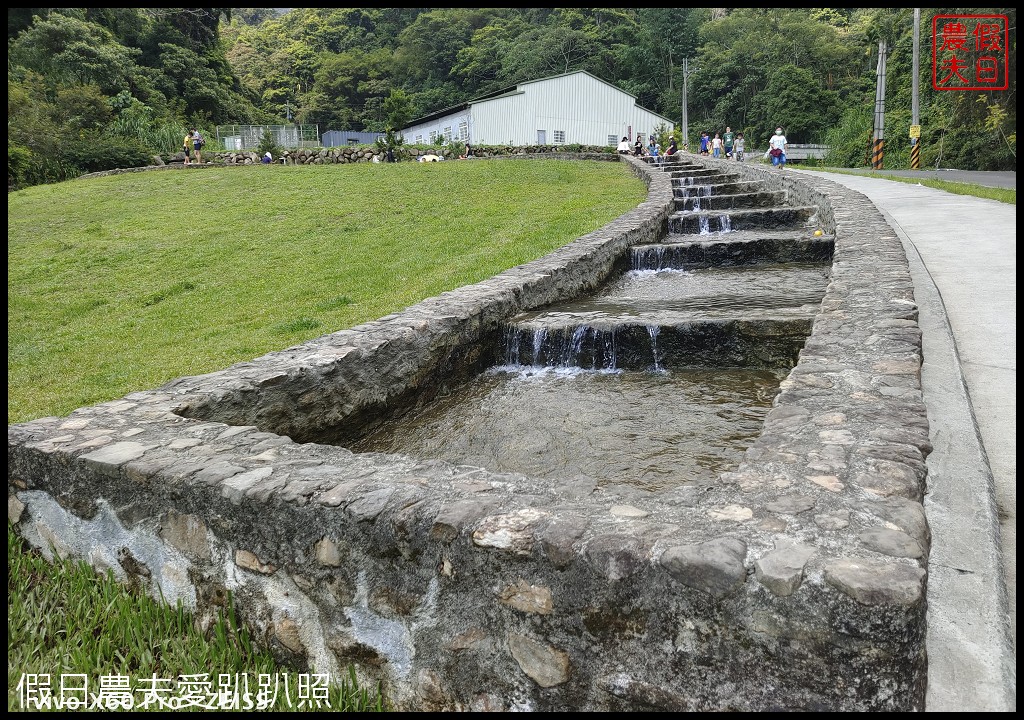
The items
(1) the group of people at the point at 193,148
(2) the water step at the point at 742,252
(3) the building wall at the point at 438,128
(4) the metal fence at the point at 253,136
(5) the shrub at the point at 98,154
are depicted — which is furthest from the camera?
(4) the metal fence at the point at 253,136

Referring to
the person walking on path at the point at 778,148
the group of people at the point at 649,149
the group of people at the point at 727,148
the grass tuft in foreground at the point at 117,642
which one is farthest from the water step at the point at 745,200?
the group of people at the point at 727,148

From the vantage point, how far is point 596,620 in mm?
1867

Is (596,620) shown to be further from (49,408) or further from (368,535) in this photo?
(49,408)

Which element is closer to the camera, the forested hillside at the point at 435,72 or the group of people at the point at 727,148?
the forested hillside at the point at 435,72

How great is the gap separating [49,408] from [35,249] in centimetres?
991

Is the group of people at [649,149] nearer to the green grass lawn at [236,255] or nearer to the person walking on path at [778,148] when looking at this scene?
the person walking on path at [778,148]

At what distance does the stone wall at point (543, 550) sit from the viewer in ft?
5.51

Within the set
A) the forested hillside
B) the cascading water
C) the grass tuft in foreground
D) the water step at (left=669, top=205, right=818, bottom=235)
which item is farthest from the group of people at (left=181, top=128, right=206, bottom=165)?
the grass tuft in foreground

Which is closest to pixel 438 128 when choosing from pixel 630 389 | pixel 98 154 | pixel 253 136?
pixel 253 136

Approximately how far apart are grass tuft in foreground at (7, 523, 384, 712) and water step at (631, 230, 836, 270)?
6869mm

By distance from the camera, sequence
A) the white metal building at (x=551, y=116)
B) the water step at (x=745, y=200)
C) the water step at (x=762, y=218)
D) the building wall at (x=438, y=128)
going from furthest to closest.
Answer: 1. the building wall at (x=438, y=128)
2. the white metal building at (x=551, y=116)
3. the water step at (x=745, y=200)
4. the water step at (x=762, y=218)

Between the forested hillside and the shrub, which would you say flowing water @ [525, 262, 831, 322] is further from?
the shrub

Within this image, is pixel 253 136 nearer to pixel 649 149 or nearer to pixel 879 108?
pixel 649 149

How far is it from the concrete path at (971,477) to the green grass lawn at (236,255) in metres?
4.75
